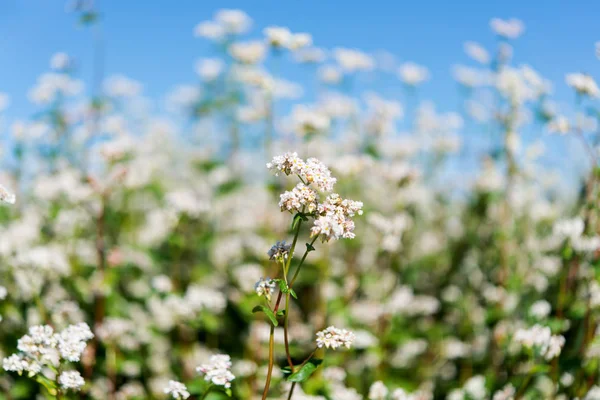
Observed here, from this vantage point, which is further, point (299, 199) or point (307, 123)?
point (307, 123)

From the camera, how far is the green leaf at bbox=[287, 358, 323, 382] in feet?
6.16

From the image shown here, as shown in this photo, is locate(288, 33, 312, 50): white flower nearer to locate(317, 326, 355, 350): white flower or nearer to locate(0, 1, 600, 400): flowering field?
locate(0, 1, 600, 400): flowering field

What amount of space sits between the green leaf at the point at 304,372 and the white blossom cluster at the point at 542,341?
56.0 inches

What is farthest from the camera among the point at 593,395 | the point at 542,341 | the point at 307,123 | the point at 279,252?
the point at 307,123

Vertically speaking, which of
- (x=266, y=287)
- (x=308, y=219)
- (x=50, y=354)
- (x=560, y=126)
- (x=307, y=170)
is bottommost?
(x=50, y=354)

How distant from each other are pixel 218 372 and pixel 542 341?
1.77 meters

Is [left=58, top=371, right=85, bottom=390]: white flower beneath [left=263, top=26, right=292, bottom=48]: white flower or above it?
beneath

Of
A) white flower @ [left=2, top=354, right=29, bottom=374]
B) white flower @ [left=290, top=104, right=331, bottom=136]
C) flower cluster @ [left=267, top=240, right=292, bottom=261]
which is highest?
white flower @ [left=290, top=104, right=331, bottom=136]

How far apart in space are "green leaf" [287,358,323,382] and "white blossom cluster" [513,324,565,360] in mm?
1423

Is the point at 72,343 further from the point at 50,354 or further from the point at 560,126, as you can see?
the point at 560,126

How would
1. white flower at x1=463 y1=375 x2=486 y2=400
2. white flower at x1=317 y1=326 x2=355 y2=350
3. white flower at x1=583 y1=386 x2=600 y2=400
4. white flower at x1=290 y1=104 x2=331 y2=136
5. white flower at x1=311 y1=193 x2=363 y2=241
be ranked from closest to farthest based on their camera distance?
white flower at x1=311 y1=193 x2=363 y2=241 → white flower at x1=317 y1=326 x2=355 y2=350 → white flower at x1=583 y1=386 x2=600 y2=400 → white flower at x1=463 y1=375 x2=486 y2=400 → white flower at x1=290 y1=104 x2=331 y2=136

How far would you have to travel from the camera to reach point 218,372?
1985mm

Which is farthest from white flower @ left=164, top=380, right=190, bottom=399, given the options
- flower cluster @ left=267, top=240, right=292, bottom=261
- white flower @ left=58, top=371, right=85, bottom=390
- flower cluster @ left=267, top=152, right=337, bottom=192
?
flower cluster @ left=267, top=152, right=337, bottom=192

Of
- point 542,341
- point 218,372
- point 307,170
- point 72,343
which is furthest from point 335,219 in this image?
point 542,341
